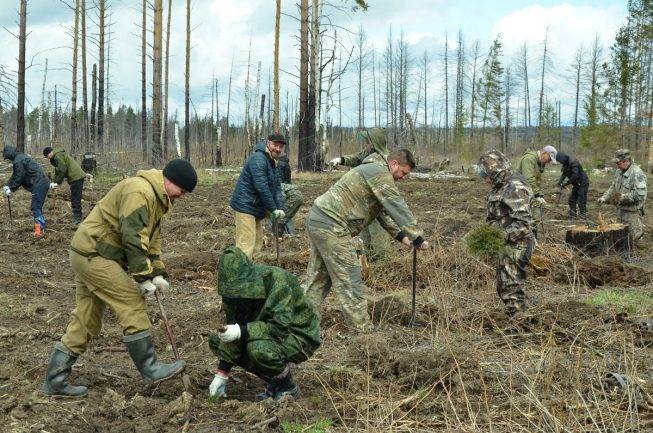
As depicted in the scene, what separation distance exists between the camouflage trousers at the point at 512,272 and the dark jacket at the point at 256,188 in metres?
2.86

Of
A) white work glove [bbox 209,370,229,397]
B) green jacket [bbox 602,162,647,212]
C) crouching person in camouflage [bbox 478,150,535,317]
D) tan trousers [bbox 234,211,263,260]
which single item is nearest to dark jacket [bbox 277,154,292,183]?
tan trousers [bbox 234,211,263,260]

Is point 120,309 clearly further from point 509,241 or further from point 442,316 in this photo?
point 509,241

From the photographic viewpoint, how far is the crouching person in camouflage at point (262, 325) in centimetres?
489

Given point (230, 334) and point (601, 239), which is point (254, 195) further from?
point (601, 239)

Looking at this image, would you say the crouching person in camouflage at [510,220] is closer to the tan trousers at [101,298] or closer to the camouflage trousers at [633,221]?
the tan trousers at [101,298]

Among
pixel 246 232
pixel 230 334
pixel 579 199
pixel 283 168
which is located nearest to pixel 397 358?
pixel 230 334

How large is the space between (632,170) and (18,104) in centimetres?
2053

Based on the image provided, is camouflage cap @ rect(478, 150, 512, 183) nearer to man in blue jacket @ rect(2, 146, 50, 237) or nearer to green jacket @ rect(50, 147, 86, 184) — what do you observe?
man in blue jacket @ rect(2, 146, 50, 237)

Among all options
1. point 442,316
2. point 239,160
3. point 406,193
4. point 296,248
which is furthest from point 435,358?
point 239,160

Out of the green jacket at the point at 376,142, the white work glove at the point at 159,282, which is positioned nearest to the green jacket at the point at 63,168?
the green jacket at the point at 376,142

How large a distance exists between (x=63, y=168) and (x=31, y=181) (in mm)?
756

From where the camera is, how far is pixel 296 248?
493 inches

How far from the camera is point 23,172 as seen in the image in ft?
46.7

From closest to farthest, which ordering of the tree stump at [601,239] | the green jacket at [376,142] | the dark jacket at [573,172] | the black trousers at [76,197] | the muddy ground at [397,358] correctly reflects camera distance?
the muddy ground at [397,358] → the green jacket at [376,142] → the tree stump at [601,239] → the black trousers at [76,197] → the dark jacket at [573,172]
